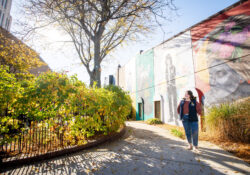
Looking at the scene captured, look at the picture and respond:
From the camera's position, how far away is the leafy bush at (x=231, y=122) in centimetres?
487

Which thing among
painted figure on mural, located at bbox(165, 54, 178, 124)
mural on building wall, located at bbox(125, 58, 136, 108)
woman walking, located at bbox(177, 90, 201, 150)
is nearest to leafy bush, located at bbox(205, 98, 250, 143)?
woman walking, located at bbox(177, 90, 201, 150)

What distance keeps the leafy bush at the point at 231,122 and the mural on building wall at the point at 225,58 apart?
1.60 metres

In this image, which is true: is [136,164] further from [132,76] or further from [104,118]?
[132,76]

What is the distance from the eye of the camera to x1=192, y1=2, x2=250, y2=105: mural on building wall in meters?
6.41

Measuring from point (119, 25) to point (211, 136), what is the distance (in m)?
9.80

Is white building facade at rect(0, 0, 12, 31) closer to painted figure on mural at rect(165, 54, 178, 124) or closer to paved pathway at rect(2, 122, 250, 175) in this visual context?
painted figure on mural at rect(165, 54, 178, 124)

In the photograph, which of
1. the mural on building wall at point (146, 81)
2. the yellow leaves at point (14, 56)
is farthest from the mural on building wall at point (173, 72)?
the yellow leaves at point (14, 56)

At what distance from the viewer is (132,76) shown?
17859mm

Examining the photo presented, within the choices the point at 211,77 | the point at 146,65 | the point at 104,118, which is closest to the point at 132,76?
the point at 146,65

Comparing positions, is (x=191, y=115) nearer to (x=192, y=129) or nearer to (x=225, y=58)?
(x=192, y=129)

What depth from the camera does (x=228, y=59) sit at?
22.9ft

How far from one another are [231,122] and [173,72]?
610cm

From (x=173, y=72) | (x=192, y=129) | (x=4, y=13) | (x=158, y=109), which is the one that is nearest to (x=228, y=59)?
(x=173, y=72)

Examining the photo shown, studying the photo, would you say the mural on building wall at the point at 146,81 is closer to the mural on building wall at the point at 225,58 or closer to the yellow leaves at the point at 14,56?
the mural on building wall at the point at 225,58
